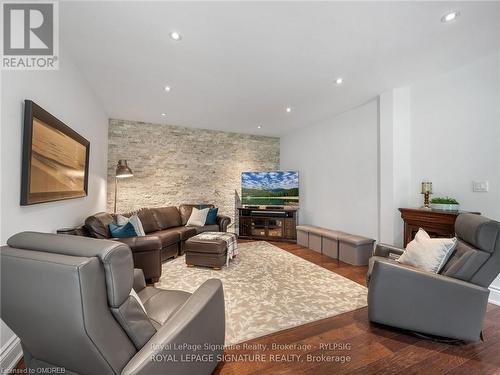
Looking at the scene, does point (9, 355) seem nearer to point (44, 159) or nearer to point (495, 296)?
point (44, 159)

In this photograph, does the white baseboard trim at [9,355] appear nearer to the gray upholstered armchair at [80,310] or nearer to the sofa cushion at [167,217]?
the gray upholstered armchair at [80,310]

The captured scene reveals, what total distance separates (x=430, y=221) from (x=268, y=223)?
10.7 feet

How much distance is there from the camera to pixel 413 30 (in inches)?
A: 82.0

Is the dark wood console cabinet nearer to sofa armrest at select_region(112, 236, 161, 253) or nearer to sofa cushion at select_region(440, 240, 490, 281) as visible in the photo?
sofa cushion at select_region(440, 240, 490, 281)

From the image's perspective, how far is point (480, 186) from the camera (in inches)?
103

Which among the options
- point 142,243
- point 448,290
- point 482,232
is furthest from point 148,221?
point 482,232

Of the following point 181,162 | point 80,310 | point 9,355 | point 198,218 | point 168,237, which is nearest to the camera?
point 80,310

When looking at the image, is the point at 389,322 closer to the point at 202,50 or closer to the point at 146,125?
the point at 202,50

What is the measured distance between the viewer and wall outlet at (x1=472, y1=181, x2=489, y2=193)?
2582mm

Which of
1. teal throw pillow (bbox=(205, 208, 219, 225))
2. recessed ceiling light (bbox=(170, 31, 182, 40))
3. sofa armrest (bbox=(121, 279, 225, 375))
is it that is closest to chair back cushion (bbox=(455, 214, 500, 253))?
sofa armrest (bbox=(121, 279, 225, 375))

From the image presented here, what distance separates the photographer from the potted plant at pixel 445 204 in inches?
107

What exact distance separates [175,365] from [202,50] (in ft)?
8.75

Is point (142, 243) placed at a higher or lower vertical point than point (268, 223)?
higher

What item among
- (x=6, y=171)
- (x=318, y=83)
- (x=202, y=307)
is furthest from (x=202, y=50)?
(x=202, y=307)
